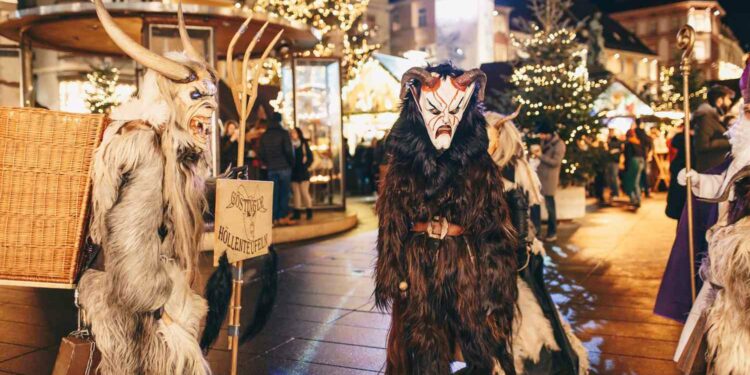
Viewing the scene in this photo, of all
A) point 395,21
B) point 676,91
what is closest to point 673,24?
point 395,21

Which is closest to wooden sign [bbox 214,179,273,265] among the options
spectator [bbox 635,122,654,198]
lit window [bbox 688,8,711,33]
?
spectator [bbox 635,122,654,198]

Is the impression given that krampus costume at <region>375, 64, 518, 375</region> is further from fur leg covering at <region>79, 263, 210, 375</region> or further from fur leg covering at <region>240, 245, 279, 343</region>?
fur leg covering at <region>79, 263, 210, 375</region>

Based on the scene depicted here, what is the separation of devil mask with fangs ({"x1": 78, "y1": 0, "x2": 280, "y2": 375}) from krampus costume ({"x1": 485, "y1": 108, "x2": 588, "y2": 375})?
193cm

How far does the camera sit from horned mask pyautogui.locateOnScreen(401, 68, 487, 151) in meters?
3.78

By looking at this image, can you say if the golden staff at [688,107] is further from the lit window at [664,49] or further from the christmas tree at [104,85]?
the lit window at [664,49]

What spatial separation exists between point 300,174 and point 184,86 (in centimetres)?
1018

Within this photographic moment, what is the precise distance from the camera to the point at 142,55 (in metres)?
3.37

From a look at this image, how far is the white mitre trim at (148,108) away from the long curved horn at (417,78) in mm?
1278

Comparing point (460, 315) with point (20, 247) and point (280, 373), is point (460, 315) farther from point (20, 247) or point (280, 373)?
point (20, 247)

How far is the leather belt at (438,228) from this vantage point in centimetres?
381

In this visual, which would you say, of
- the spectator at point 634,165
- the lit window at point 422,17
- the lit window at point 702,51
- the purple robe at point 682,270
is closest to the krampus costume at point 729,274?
the purple robe at point 682,270

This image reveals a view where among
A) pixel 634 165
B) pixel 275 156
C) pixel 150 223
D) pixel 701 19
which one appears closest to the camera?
pixel 150 223

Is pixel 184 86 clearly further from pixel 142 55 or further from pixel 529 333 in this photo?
pixel 529 333

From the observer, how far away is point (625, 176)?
17.1 meters
